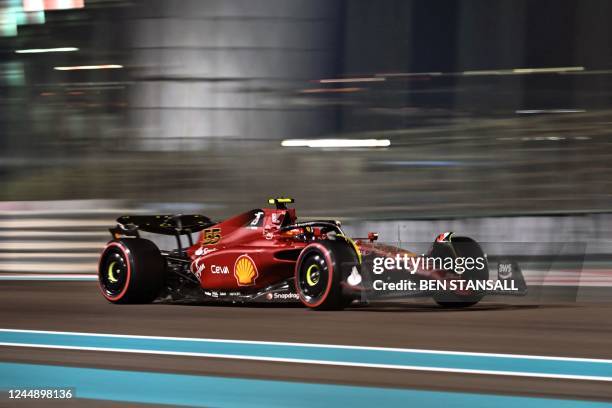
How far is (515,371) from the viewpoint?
21.3 feet

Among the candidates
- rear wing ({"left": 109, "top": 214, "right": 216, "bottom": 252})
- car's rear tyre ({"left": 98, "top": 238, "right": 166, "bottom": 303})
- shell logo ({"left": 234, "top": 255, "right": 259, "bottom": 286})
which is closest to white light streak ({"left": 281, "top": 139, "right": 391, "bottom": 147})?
rear wing ({"left": 109, "top": 214, "right": 216, "bottom": 252})

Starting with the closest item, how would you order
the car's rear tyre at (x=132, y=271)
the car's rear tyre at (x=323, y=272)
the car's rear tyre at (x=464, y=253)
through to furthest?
the car's rear tyre at (x=323, y=272)
the car's rear tyre at (x=464, y=253)
the car's rear tyre at (x=132, y=271)

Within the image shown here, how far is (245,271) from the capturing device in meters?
10.3

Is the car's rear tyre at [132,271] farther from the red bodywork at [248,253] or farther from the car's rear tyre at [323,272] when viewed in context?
the car's rear tyre at [323,272]

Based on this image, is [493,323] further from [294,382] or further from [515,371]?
[294,382]

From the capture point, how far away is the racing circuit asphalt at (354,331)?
20.6 feet

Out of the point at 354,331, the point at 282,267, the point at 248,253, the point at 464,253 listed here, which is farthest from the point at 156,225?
the point at 354,331

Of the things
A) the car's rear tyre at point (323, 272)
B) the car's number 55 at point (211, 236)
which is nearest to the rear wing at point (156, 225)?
the car's number 55 at point (211, 236)

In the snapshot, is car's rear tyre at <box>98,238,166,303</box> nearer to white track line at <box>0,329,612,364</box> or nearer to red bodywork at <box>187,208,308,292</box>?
red bodywork at <box>187,208,308,292</box>

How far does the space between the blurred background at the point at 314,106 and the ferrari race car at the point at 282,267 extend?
Result: 16.7 ft

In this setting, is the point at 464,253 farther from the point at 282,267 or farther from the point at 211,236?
the point at 211,236

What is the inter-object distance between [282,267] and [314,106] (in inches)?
405

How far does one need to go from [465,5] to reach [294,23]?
3.64 metres

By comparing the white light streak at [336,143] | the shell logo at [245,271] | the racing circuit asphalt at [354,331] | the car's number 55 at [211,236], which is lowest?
the racing circuit asphalt at [354,331]
